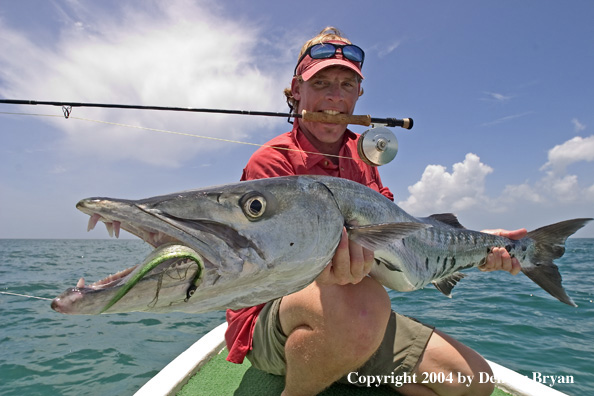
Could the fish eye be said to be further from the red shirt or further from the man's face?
the man's face

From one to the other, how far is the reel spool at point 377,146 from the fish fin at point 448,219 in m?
0.67

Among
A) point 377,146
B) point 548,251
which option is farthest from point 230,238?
point 548,251

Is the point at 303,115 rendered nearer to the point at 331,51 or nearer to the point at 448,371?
the point at 331,51

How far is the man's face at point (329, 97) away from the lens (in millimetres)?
3293

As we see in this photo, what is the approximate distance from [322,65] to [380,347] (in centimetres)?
242

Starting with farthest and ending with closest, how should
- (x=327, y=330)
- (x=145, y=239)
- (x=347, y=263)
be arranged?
(x=327, y=330) < (x=347, y=263) < (x=145, y=239)

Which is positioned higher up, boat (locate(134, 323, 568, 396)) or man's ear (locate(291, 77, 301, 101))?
man's ear (locate(291, 77, 301, 101))

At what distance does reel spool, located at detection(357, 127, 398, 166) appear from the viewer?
3236mm

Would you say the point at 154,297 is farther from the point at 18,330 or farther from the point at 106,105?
the point at 18,330

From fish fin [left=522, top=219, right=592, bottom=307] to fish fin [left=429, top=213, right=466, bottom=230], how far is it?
103 centimetres

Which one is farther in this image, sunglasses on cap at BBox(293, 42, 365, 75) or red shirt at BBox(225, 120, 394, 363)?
sunglasses on cap at BBox(293, 42, 365, 75)

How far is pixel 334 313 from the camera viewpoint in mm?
2221

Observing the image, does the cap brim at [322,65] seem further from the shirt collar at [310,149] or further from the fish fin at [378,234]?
the fish fin at [378,234]

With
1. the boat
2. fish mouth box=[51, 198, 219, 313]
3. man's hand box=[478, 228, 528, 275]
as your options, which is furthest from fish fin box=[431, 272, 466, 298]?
fish mouth box=[51, 198, 219, 313]
